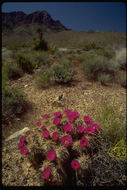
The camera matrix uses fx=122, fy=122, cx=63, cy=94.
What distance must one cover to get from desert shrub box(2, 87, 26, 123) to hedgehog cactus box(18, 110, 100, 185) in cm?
122

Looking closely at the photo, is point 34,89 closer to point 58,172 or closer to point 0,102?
point 0,102

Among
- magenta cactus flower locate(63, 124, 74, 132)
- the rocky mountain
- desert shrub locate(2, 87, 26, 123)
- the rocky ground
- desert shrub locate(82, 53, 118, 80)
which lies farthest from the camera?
the rocky mountain

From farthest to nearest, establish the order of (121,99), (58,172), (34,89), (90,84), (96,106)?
(90,84), (34,89), (121,99), (96,106), (58,172)

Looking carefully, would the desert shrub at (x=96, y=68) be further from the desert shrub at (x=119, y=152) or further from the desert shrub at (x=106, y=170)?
the desert shrub at (x=106, y=170)

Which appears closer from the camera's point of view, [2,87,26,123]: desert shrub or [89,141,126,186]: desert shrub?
[89,141,126,186]: desert shrub

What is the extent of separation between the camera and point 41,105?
119 inches

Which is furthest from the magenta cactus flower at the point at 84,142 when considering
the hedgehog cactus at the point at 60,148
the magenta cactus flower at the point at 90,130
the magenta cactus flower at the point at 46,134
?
the magenta cactus flower at the point at 46,134

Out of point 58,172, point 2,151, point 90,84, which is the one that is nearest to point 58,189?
point 58,172

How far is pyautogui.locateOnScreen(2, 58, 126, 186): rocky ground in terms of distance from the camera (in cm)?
166

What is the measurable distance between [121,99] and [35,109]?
2.32m

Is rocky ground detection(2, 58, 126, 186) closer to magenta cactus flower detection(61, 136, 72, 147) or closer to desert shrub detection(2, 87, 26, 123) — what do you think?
desert shrub detection(2, 87, 26, 123)

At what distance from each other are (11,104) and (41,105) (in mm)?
690

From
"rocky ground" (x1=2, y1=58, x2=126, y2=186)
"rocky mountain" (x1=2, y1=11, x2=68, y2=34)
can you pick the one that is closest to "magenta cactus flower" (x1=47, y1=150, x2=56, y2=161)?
"rocky ground" (x1=2, y1=58, x2=126, y2=186)

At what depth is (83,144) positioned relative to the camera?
1353 mm
